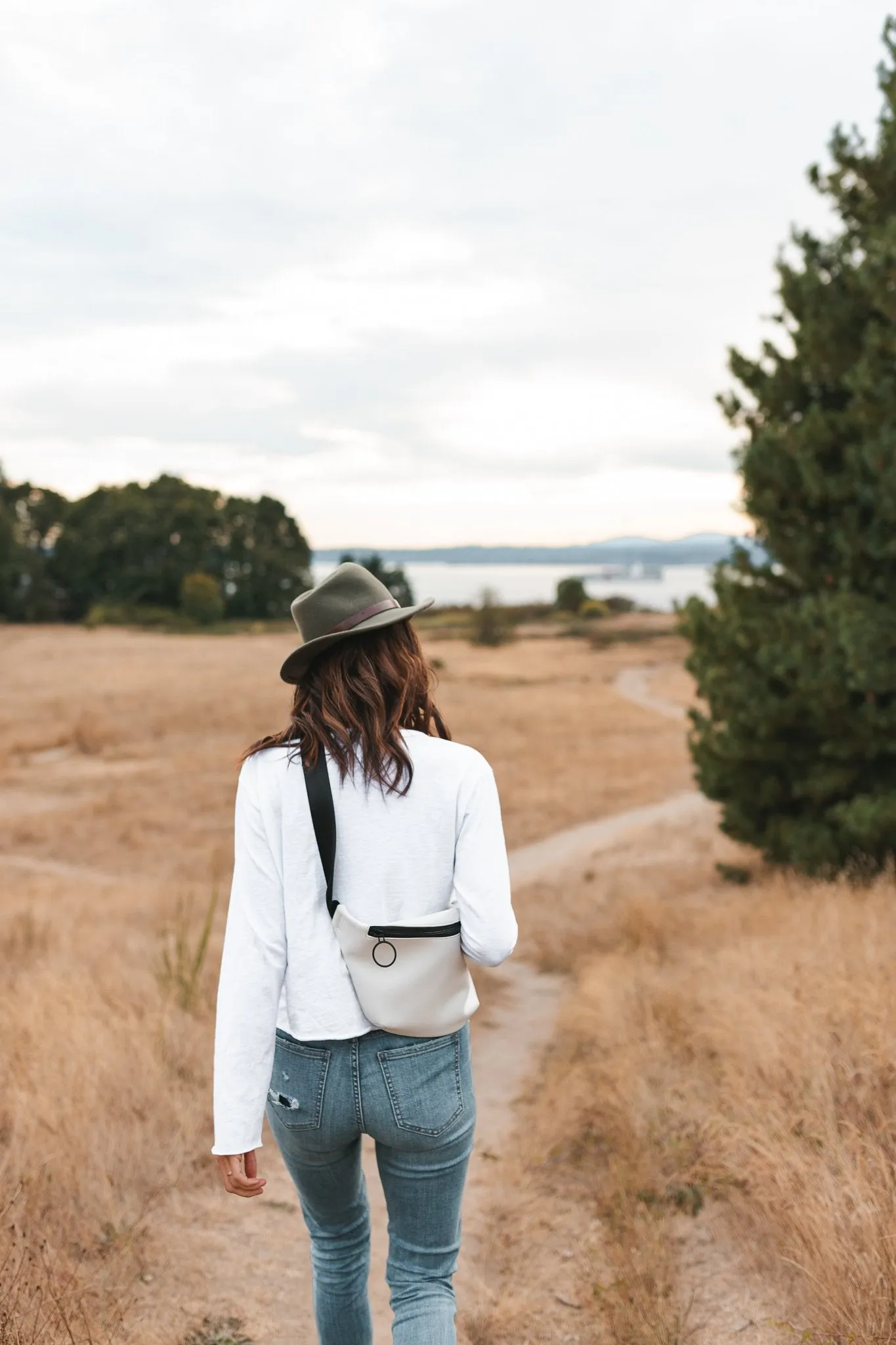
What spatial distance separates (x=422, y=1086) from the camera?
7.32 feet

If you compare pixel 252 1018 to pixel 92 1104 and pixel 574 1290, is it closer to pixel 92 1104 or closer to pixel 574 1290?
pixel 574 1290

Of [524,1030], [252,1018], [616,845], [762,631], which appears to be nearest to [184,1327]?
[252,1018]

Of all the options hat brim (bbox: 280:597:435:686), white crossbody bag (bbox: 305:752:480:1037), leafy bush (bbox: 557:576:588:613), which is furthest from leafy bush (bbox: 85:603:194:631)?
white crossbody bag (bbox: 305:752:480:1037)

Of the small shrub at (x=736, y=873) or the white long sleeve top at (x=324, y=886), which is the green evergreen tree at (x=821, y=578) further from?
the white long sleeve top at (x=324, y=886)

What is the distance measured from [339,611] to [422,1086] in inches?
42.7

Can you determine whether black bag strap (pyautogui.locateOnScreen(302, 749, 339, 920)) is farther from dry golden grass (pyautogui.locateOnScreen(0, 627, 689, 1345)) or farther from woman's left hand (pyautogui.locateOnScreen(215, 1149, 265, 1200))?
dry golden grass (pyautogui.locateOnScreen(0, 627, 689, 1345))

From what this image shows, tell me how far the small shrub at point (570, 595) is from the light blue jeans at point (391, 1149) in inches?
2905

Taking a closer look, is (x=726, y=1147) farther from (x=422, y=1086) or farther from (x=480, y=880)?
(x=480, y=880)

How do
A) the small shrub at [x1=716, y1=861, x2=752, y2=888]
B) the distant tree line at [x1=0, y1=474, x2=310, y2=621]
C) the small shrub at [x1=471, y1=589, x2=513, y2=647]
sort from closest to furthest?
the small shrub at [x1=716, y1=861, x2=752, y2=888] → the small shrub at [x1=471, y1=589, x2=513, y2=647] → the distant tree line at [x1=0, y1=474, x2=310, y2=621]

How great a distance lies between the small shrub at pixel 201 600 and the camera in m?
65.4

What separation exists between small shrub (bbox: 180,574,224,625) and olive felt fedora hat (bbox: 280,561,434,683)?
212ft

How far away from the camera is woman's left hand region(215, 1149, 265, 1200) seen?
222 centimetres

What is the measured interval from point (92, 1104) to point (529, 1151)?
198cm

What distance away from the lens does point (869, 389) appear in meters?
7.35
